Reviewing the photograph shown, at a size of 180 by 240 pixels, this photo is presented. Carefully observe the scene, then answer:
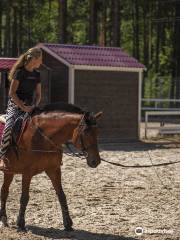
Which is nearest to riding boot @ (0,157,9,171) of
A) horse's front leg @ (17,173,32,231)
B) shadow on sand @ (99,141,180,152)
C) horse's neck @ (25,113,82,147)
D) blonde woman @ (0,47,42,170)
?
blonde woman @ (0,47,42,170)

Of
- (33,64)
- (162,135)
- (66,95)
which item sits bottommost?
(162,135)

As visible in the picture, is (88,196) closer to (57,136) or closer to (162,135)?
(57,136)

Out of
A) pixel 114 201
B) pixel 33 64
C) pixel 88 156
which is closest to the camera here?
pixel 88 156

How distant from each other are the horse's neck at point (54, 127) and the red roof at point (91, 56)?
12.7m

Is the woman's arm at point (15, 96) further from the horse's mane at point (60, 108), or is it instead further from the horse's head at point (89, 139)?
the horse's head at point (89, 139)

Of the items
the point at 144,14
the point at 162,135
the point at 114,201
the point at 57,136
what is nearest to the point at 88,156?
the point at 57,136

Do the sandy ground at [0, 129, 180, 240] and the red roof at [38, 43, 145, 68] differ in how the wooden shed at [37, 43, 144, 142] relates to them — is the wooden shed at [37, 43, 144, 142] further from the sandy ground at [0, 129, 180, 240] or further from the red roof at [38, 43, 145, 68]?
the sandy ground at [0, 129, 180, 240]

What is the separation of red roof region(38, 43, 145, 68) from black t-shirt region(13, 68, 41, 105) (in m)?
12.5

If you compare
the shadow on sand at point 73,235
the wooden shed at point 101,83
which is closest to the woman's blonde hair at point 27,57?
the shadow on sand at point 73,235

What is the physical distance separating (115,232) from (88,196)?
250 centimetres

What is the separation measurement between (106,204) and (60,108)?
2274mm

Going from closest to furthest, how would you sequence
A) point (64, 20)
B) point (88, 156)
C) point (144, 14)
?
point (88, 156) < point (64, 20) < point (144, 14)

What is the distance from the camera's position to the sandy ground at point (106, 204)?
277 inches

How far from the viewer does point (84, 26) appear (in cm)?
5800
